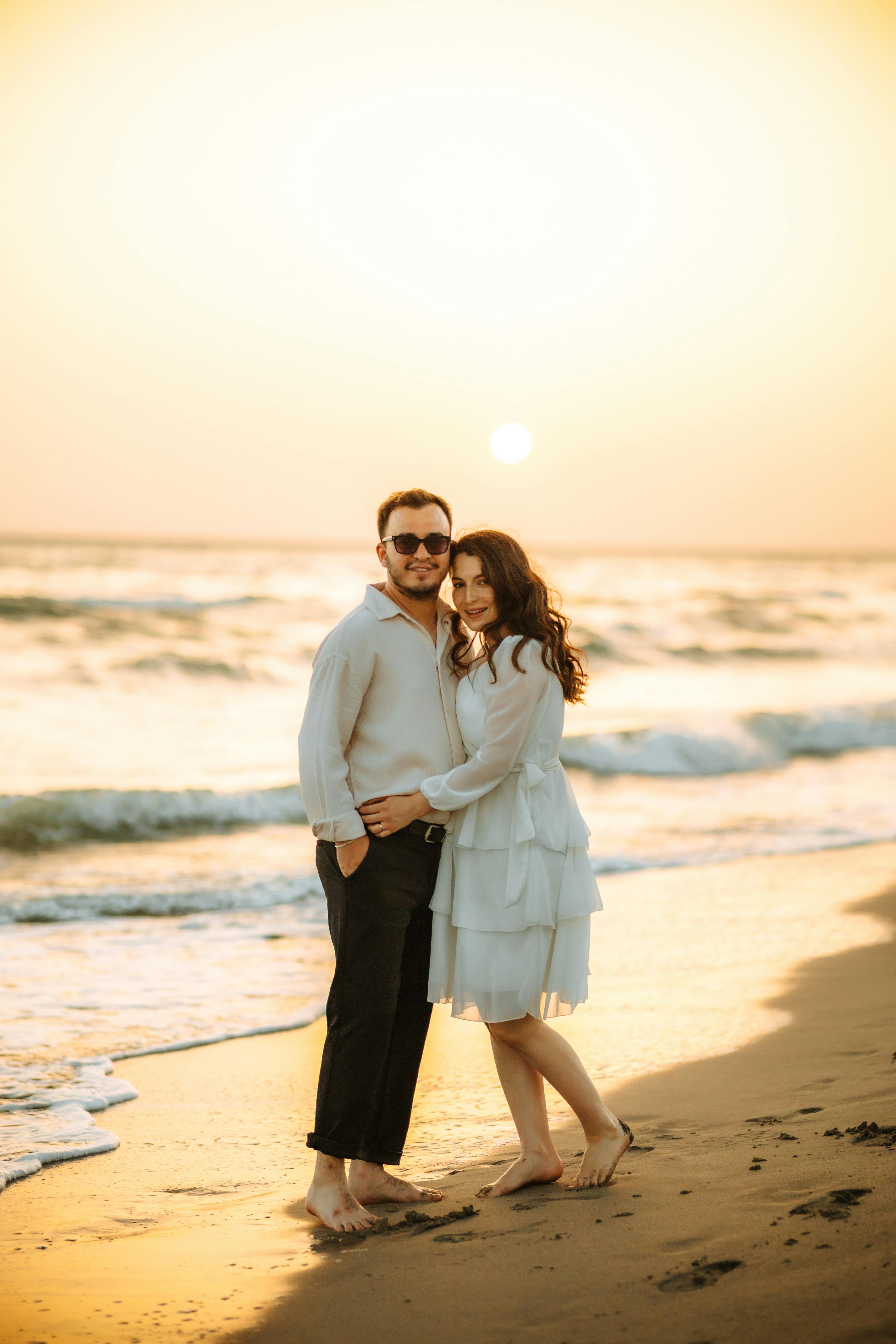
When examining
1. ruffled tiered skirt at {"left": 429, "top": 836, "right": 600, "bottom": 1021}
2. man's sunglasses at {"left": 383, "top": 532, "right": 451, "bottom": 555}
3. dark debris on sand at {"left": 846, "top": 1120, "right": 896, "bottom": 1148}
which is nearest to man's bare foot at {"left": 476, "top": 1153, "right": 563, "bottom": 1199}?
ruffled tiered skirt at {"left": 429, "top": 836, "right": 600, "bottom": 1021}

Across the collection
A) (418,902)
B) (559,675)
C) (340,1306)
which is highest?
(559,675)

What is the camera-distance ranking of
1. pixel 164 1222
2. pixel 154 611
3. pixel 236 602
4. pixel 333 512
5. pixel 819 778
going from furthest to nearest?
pixel 333 512, pixel 236 602, pixel 154 611, pixel 819 778, pixel 164 1222

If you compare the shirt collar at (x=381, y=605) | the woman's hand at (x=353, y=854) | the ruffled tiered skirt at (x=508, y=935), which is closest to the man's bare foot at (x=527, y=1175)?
the ruffled tiered skirt at (x=508, y=935)

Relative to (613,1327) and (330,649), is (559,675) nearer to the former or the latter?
(330,649)

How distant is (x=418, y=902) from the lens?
3.29 meters

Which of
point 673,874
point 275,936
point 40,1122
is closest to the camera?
point 40,1122

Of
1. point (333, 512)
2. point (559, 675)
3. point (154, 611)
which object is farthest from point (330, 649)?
point (333, 512)

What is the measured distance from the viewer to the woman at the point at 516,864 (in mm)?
3170

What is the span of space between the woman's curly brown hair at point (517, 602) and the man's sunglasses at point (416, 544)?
54mm

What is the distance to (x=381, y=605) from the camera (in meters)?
3.30

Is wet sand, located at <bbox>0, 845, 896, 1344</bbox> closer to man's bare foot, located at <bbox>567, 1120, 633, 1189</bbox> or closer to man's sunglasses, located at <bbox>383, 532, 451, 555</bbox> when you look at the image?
man's bare foot, located at <bbox>567, 1120, 633, 1189</bbox>

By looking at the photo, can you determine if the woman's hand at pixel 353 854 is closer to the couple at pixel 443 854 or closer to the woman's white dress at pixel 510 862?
the couple at pixel 443 854

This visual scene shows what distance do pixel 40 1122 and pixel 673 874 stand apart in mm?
5324

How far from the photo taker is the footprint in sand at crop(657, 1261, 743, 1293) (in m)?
2.40
